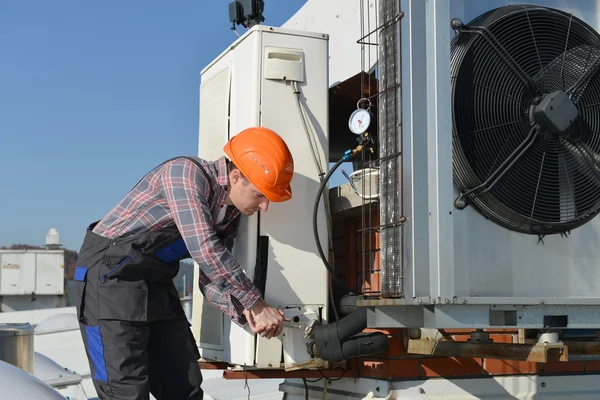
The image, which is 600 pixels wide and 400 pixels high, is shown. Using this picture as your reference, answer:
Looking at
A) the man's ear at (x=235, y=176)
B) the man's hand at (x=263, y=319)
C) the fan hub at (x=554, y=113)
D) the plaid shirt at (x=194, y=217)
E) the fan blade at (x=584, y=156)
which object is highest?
the fan hub at (x=554, y=113)

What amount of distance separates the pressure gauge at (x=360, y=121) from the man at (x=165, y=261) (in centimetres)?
43

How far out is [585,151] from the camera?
3.66 meters

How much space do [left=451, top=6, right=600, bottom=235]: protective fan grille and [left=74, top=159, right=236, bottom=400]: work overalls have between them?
1.41 metres

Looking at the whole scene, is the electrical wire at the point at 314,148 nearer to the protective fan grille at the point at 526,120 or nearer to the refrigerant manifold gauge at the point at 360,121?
the refrigerant manifold gauge at the point at 360,121

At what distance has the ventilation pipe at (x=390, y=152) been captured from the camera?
325cm

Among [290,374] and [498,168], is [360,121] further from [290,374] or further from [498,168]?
[290,374]

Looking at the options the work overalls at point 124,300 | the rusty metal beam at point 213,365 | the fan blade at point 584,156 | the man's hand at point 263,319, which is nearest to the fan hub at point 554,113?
the fan blade at point 584,156

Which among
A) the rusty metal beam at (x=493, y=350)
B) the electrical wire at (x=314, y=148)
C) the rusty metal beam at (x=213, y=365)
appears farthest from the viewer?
the rusty metal beam at (x=213, y=365)

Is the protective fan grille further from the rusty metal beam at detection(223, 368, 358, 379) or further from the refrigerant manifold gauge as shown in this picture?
the rusty metal beam at detection(223, 368, 358, 379)

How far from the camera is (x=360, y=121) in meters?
3.83

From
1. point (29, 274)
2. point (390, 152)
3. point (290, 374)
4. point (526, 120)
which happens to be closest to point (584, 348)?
point (526, 120)

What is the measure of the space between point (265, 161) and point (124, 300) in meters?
0.88

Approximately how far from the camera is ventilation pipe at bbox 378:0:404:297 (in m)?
3.25

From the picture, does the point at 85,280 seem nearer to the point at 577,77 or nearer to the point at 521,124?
the point at 521,124
